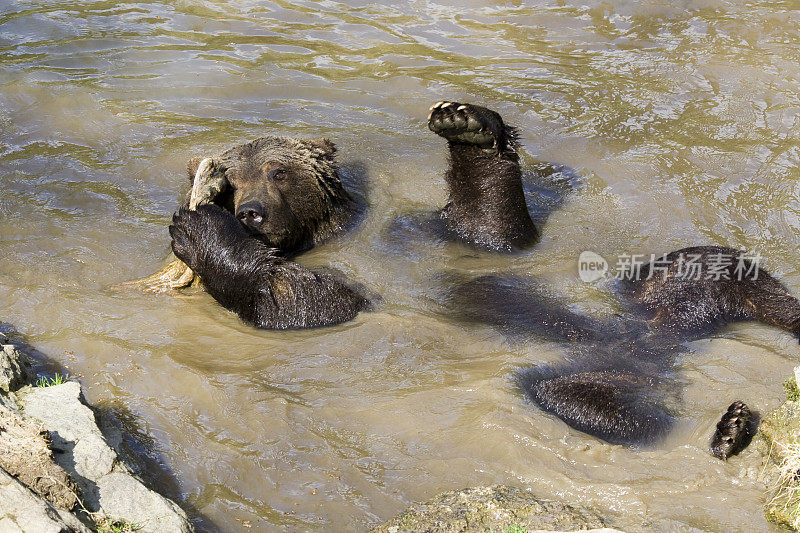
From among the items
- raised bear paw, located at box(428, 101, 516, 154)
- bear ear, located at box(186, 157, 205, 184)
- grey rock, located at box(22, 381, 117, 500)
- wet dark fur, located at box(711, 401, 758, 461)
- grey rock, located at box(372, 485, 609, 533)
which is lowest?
grey rock, located at box(372, 485, 609, 533)

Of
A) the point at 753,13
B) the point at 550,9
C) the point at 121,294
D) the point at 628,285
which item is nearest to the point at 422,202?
the point at 628,285

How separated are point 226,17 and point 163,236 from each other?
19.2 feet

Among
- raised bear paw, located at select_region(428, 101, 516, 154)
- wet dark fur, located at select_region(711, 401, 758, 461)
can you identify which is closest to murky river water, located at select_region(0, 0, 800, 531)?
wet dark fur, located at select_region(711, 401, 758, 461)

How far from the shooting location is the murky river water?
14.6 feet

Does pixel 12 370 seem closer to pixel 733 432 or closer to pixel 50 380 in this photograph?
pixel 50 380

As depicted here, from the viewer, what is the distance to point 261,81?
10078mm

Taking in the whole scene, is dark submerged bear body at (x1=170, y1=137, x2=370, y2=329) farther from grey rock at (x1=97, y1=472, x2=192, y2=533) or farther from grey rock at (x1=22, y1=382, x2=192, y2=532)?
grey rock at (x1=97, y1=472, x2=192, y2=533)

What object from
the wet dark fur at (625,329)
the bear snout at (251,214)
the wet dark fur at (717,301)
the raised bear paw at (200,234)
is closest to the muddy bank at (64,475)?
the raised bear paw at (200,234)

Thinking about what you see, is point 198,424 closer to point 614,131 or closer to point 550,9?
point 614,131

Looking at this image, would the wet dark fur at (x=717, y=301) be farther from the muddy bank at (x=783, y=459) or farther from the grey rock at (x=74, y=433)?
the grey rock at (x=74, y=433)

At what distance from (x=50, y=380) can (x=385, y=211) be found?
358 cm

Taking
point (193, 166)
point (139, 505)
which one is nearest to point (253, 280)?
point (193, 166)

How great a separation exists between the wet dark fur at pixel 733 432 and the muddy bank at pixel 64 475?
2.94 metres

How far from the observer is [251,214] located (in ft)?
21.2
